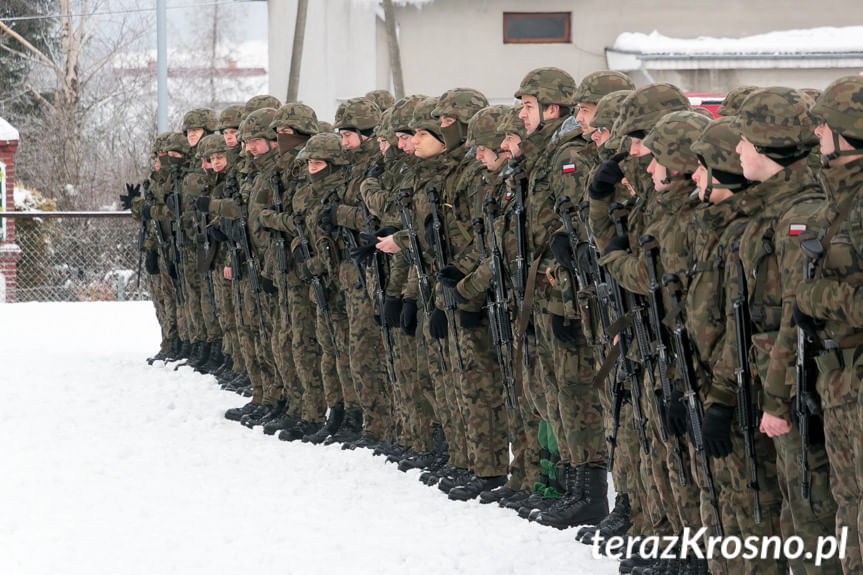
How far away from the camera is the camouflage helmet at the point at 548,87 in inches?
274

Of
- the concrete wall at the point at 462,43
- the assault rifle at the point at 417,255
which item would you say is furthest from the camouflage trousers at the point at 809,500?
the concrete wall at the point at 462,43

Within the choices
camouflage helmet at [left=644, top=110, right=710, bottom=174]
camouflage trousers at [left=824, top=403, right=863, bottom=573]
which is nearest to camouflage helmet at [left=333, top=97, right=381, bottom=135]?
camouflage helmet at [left=644, top=110, right=710, bottom=174]

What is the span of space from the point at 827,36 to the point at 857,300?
16.3 metres

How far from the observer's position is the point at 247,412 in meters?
10.2

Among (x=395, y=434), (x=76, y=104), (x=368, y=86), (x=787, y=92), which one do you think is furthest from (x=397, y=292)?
(x=76, y=104)

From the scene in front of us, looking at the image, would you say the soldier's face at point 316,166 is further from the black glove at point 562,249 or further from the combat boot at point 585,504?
the combat boot at point 585,504

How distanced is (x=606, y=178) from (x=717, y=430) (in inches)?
50.5

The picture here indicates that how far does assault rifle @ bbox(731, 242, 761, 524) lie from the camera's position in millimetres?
→ 4711

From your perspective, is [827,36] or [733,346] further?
[827,36]

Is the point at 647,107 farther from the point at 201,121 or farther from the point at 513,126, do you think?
the point at 201,121

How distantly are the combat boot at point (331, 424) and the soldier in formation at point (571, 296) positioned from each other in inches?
0.6

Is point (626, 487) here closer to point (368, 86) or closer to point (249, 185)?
point (249, 185)

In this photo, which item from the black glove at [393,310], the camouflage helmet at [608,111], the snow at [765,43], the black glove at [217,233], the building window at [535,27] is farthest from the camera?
the building window at [535,27]

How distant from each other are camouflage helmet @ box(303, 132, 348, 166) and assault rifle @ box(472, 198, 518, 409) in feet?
6.41
